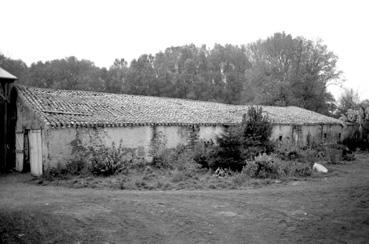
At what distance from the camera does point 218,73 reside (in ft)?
168

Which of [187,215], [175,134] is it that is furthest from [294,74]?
[187,215]

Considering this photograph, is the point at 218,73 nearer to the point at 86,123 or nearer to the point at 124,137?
the point at 124,137

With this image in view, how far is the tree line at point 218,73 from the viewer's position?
41.1 meters

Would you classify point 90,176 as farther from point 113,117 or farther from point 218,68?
point 218,68

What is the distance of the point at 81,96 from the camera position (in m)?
19.3

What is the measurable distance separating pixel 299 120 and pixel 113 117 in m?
18.3

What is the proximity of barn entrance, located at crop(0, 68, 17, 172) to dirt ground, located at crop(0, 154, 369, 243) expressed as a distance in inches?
187

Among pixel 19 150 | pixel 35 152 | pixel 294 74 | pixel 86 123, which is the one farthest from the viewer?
pixel 294 74

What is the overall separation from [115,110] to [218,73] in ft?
115

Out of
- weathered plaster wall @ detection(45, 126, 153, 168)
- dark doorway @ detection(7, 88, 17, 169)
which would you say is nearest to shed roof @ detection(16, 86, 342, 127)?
weathered plaster wall @ detection(45, 126, 153, 168)

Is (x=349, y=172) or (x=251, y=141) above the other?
(x=251, y=141)

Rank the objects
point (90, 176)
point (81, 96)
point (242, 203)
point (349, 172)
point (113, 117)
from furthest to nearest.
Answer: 1. point (81, 96)
2. point (113, 117)
3. point (349, 172)
4. point (90, 176)
5. point (242, 203)

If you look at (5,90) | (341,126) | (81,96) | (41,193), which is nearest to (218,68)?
(341,126)

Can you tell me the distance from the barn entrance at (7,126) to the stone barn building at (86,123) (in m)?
0.05
